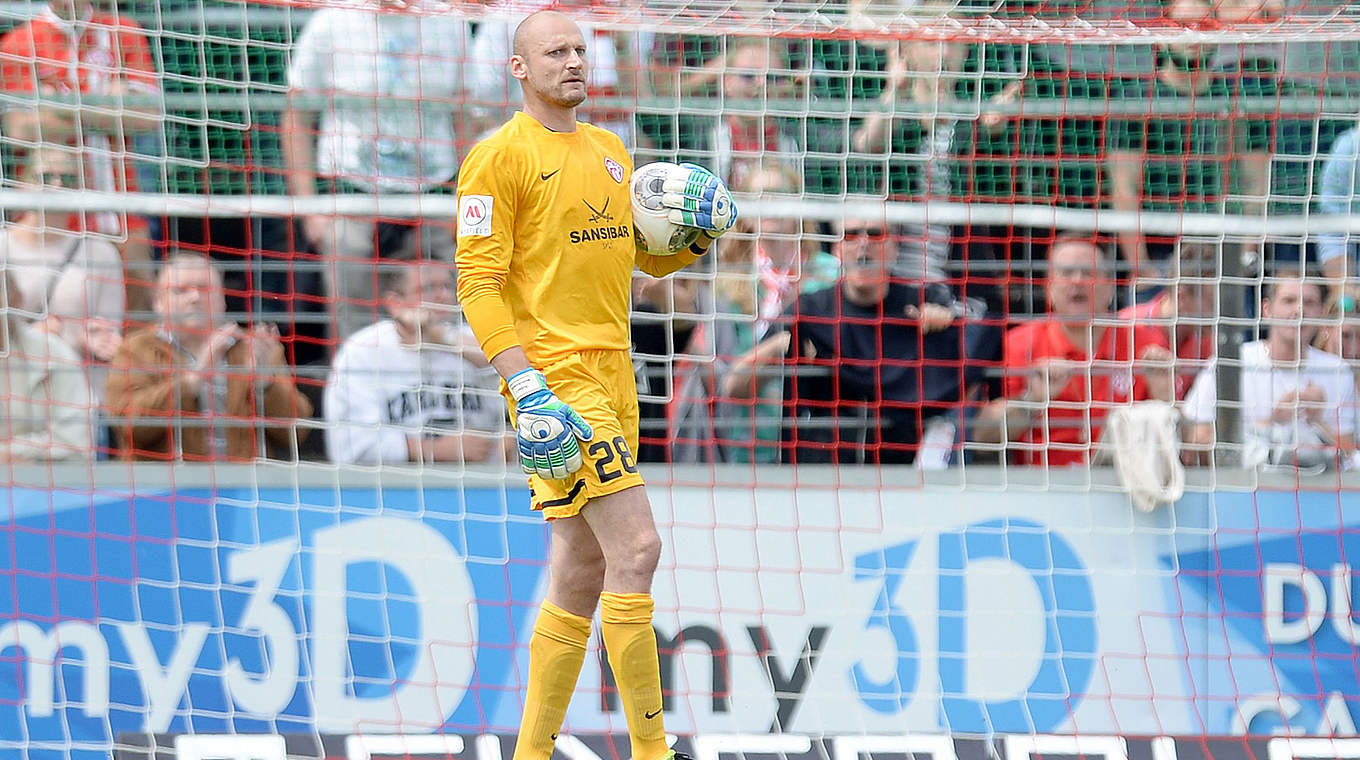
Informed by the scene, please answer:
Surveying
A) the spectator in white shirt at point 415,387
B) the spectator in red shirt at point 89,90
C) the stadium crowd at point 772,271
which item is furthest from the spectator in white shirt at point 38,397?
the spectator in white shirt at point 415,387

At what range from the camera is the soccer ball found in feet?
15.2

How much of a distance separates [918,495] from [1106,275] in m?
1.09

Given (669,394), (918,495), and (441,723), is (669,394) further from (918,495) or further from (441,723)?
(441,723)

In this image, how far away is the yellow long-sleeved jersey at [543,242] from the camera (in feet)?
14.1

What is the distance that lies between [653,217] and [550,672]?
4.19 feet

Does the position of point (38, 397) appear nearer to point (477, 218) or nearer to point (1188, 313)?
point (477, 218)

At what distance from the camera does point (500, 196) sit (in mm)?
4332

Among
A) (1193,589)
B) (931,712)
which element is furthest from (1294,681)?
(931,712)

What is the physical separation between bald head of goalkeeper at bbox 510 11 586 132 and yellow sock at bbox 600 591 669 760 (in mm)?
1312

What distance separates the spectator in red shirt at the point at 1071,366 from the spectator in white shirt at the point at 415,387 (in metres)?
1.85

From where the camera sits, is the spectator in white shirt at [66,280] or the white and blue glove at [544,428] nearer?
the white and blue glove at [544,428]

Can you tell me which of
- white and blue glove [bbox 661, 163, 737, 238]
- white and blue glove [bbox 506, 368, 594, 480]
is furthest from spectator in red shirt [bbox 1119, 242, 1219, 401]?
white and blue glove [bbox 506, 368, 594, 480]

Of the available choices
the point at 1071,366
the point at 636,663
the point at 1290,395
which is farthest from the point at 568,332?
the point at 1290,395

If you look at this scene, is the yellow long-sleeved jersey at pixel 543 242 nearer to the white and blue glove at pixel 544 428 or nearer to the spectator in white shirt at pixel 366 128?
the white and blue glove at pixel 544 428
